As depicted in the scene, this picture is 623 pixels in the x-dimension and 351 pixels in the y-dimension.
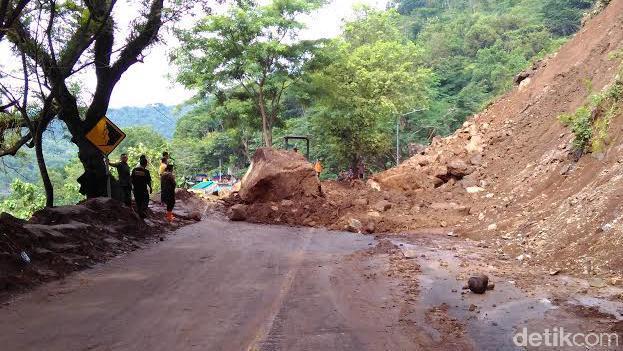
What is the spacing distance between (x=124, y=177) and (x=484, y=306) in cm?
1032

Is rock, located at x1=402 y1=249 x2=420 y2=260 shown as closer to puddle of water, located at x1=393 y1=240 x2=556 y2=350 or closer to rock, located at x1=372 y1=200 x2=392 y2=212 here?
puddle of water, located at x1=393 y1=240 x2=556 y2=350

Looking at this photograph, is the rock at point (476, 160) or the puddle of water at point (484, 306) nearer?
the puddle of water at point (484, 306)

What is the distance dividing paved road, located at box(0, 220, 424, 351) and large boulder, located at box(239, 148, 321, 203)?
29.0 ft

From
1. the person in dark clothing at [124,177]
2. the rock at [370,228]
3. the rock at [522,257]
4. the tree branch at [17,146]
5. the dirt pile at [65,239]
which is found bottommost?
the rock at [370,228]

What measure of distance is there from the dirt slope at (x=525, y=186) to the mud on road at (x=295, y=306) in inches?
41.8

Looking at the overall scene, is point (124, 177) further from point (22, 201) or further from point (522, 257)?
point (22, 201)

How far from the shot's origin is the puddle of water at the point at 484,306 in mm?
5586

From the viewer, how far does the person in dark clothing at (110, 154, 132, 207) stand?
14.0 m

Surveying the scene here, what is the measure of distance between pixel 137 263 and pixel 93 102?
250 inches

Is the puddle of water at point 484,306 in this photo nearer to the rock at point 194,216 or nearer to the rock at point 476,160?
the rock at point 194,216

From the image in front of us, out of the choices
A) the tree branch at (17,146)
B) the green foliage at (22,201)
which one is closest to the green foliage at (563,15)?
the green foliage at (22,201)

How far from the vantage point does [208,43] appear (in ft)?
85.3

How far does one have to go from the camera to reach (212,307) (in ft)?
21.9

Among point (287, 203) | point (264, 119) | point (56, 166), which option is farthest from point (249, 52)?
point (56, 166)
